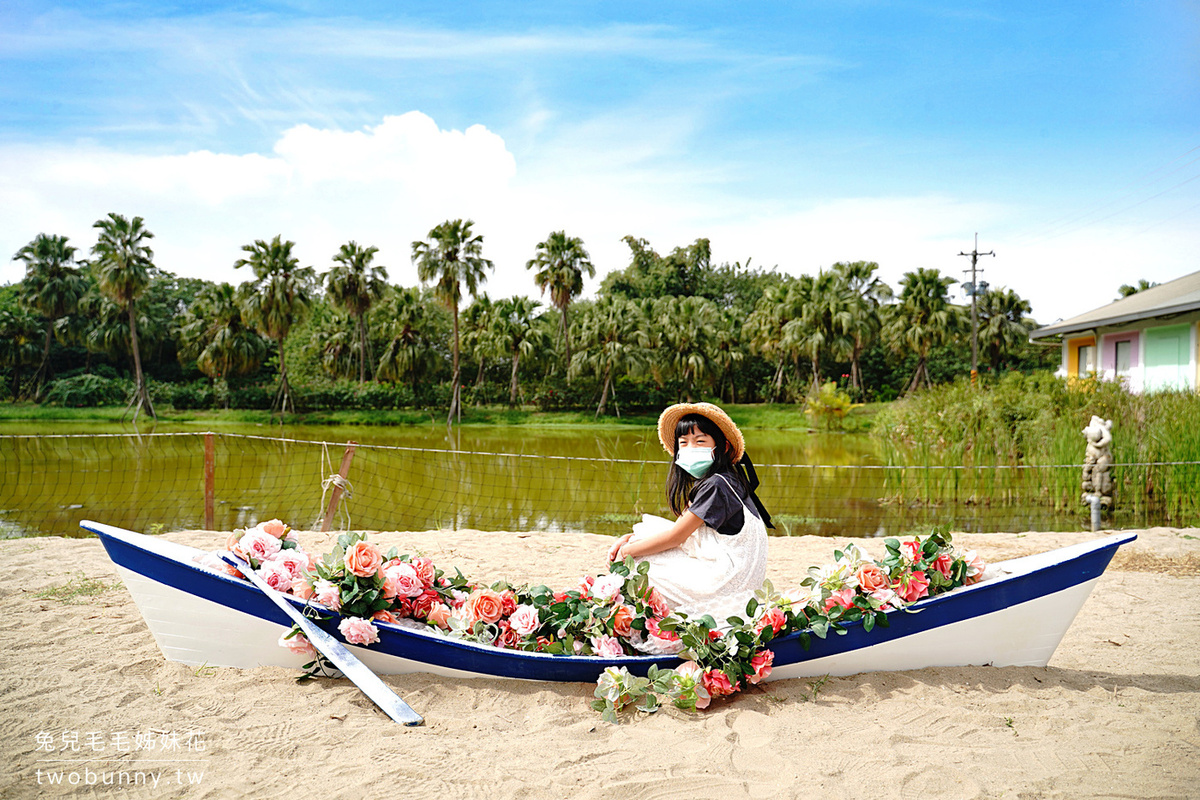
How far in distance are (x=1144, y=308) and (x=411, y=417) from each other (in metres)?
26.6

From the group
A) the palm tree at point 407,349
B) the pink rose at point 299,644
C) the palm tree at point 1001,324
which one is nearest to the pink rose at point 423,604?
the pink rose at point 299,644

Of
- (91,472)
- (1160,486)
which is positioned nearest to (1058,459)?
(1160,486)

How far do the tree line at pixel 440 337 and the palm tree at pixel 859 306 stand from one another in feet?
0.32

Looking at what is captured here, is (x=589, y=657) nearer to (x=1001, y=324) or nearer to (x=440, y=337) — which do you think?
(x=440, y=337)

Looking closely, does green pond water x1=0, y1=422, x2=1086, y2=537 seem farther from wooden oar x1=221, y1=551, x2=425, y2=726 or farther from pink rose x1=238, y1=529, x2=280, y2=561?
wooden oar x1=221, y1=551, x2=425, y2=726

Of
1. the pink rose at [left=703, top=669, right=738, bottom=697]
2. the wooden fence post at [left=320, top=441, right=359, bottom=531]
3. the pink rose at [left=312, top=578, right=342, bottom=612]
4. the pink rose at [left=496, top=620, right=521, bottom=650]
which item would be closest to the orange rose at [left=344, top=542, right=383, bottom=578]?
the pink rose at [left=312, top=578, right=342, bottom=612]

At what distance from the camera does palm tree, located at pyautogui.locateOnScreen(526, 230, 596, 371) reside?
3544 cm

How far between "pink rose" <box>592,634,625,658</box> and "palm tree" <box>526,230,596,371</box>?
32884mm

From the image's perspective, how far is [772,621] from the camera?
3.04 metres

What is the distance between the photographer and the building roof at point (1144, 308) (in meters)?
15.0

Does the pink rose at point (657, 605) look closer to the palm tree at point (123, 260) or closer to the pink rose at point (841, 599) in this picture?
the pink rose at point (841, 599)

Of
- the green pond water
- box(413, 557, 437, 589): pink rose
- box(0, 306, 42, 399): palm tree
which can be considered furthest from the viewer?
box(0, 306, 42, 399): palm tree

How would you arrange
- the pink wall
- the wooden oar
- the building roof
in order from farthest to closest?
1. the pink wall
2. the building roof
3. the wooden oar

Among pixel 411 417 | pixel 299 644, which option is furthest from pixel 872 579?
pixel 411 417
